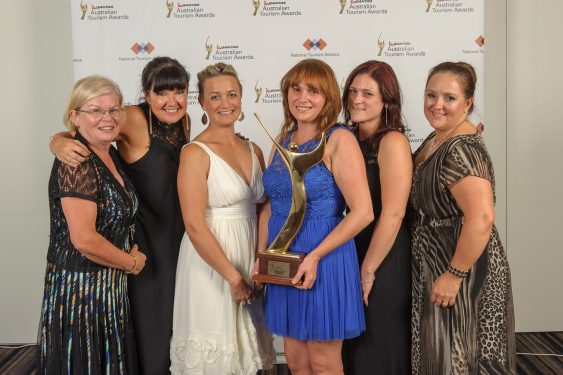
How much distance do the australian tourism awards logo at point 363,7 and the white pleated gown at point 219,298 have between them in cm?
185

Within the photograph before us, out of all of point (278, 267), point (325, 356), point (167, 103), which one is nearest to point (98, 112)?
point (167, 103)

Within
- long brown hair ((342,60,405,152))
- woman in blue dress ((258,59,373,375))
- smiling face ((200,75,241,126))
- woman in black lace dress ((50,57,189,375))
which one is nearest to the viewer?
woman in blue dress ((258,59,373,375))

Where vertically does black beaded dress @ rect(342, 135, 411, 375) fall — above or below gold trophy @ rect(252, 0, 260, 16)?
below

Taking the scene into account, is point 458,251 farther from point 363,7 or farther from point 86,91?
point 363,7

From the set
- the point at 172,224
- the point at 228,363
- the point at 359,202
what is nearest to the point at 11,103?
the point at 172,224

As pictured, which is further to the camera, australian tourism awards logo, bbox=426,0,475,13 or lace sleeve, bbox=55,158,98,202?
australian tourism awards logo, bbox=426,0,475,13

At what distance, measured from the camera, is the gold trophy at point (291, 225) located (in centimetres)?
214

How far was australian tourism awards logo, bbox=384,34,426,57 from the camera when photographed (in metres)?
3.84

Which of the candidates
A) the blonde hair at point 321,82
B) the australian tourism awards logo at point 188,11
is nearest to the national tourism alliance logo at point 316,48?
the australian tourism awards logo at point 188,11

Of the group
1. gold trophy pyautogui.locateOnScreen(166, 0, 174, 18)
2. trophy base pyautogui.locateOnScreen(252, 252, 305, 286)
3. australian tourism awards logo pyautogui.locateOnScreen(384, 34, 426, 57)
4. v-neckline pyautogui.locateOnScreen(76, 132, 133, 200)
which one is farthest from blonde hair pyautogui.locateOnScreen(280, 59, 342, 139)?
gold trophy pyautogui.locateOnScreen(166, 0, 174, 18)

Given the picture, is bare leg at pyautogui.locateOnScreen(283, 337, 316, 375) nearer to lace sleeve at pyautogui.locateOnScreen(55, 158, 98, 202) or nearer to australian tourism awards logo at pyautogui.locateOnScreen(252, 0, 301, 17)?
lace sleeve at pyautogui.locateOnScreen(55, 158, 98, 202)

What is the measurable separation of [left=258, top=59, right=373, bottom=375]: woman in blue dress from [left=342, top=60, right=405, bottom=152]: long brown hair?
0.62 feet

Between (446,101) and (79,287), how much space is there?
1.57 metres

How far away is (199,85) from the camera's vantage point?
8.27ft
